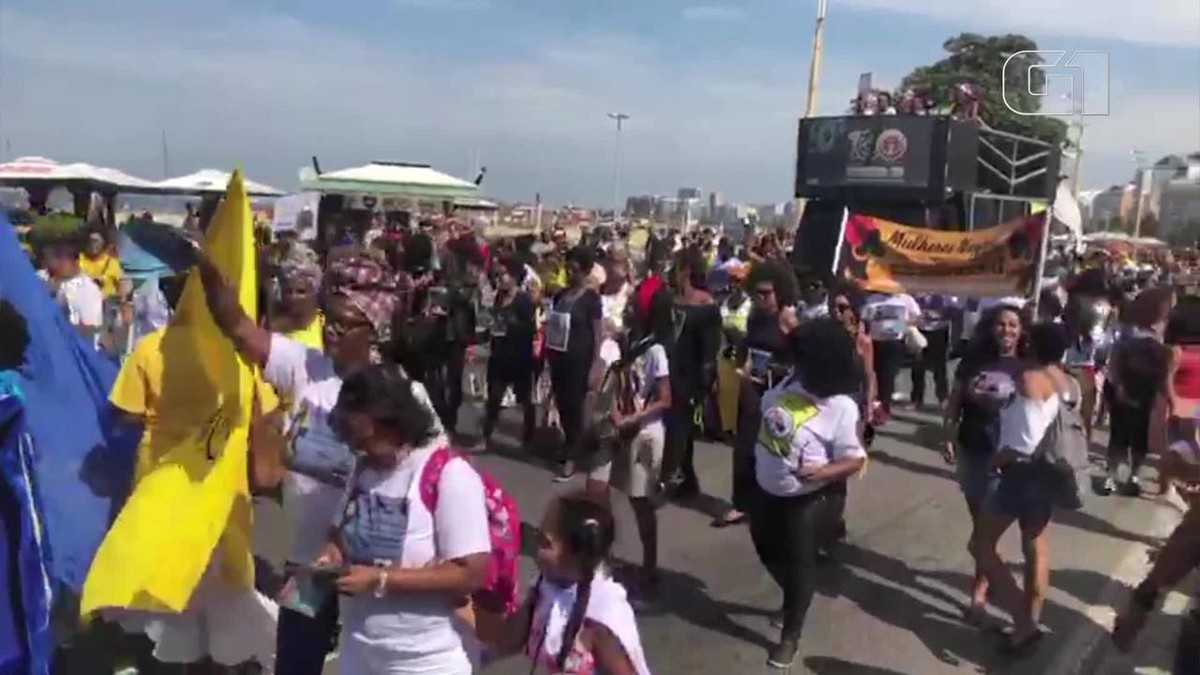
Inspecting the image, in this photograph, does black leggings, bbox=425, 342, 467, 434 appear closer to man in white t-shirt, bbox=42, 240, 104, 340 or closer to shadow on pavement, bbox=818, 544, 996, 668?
man in white t-shirt, bbox=42, 240, 104, 340

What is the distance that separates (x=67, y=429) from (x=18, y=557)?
59.8 inches

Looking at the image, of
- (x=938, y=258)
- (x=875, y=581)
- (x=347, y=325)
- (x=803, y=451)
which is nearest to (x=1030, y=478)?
(x=803, y=451)

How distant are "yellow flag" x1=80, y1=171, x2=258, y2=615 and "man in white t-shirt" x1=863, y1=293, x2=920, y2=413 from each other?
24.3ft

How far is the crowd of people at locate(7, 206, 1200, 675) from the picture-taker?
3184mm

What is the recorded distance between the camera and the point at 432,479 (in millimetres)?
3178

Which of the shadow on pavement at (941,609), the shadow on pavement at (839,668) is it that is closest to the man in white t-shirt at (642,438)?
the shadow on pavement at (839,668)

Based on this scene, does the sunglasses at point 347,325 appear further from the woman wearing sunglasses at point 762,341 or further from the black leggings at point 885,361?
the black leggings at point 885,361

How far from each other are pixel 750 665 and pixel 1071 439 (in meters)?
1.71

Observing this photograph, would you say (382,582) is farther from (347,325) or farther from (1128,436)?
(1128,436)

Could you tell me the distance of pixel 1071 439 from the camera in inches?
221

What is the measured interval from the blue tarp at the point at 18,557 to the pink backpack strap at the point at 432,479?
38.6 inches


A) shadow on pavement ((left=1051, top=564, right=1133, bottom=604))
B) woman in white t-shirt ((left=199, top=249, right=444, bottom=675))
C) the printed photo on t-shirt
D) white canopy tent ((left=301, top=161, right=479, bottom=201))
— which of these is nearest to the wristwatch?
woman in white t-shirt ((left=199, top=249, right=444, bottom=675))

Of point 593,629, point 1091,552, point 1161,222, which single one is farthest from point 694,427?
point 1161,222

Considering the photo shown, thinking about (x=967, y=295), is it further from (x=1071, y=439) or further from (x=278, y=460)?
(x=278, y=460)
